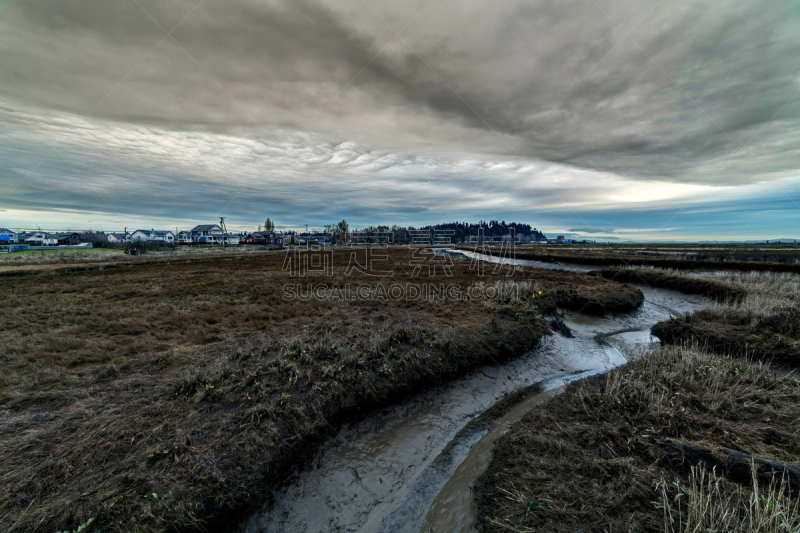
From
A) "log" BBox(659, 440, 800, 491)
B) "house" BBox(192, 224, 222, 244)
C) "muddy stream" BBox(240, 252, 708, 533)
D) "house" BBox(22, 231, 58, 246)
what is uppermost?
"house" BBox(192, 224, 222, 244)

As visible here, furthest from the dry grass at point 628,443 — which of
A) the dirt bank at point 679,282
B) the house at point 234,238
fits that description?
the house at point 234,238

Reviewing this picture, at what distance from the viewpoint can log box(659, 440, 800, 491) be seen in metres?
3.57

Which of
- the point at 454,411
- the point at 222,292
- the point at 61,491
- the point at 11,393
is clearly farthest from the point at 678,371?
the point at 222,292

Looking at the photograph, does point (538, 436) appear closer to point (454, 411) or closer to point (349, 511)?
point (454, 411)

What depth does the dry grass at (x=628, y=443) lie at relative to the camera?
140 inches

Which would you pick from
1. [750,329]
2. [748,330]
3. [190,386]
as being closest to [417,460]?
[190,386]

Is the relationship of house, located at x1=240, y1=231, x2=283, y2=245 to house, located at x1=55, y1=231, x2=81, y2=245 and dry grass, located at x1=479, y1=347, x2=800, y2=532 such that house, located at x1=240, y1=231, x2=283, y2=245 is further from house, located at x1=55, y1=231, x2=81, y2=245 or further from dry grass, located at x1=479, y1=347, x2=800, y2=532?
dry grass, located at x1=479, y1=347, x2=800, y2=532

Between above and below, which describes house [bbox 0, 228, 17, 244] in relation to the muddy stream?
above

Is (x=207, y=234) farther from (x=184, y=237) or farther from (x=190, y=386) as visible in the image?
(x=190, y=386)

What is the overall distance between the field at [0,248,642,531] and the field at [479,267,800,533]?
3684 millimetres

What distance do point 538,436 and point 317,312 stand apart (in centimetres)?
1095

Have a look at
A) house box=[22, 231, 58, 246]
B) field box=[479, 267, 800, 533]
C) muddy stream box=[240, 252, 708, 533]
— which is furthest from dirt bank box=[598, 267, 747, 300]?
house box=[22, 231, 58, 246]

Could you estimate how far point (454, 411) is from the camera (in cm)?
734

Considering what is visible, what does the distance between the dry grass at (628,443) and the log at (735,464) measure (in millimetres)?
195
